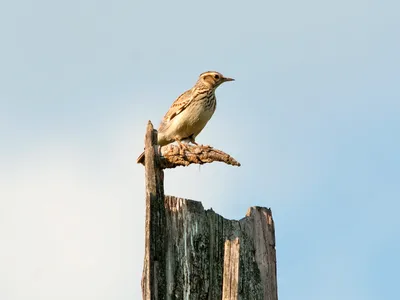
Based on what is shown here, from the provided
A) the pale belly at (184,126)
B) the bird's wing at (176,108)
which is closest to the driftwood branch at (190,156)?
the pale belly at (184,126)

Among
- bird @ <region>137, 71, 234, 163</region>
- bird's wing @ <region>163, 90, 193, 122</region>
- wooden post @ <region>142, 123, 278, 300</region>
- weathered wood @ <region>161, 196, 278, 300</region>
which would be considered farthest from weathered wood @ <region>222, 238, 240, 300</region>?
bird's wing @ <region>163, 90, 193, 122</region>

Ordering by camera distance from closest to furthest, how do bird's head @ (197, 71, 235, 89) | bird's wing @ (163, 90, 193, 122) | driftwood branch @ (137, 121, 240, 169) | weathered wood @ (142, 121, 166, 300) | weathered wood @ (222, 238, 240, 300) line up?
weathered wood @ (222, 238, 240, 300)
weathered wood @ (142, 121, 166, 300)
driftwood branch @ (137, 121, 240, 169)
bird's wing @ (163, 90, 193, 122)
bird's head @ (197, 71, 235, 89)

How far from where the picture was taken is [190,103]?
54.9 feet

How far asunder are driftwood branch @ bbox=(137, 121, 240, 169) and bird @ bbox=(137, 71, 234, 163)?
6.47m

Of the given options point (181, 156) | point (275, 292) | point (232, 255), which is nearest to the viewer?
point (232, 255)

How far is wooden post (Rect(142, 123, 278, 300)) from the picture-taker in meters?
7.84

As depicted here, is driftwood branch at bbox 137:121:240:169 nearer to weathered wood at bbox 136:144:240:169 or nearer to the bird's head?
weathered wood at bbox 136:144:240:169

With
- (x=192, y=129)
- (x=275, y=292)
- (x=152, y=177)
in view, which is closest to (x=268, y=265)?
(x=275, y=292)

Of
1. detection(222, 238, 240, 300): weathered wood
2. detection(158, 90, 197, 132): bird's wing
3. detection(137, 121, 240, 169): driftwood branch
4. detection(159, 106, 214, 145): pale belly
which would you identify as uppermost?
detection(158, 90, 197, 132): bird's wing

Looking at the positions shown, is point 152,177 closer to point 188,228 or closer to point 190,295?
point 188,228

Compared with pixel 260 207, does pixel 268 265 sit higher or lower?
lower

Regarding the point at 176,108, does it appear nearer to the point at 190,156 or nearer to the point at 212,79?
the point at 212,79

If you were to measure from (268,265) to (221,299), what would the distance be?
22.0 inches

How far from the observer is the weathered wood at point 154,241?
781 centimetres
